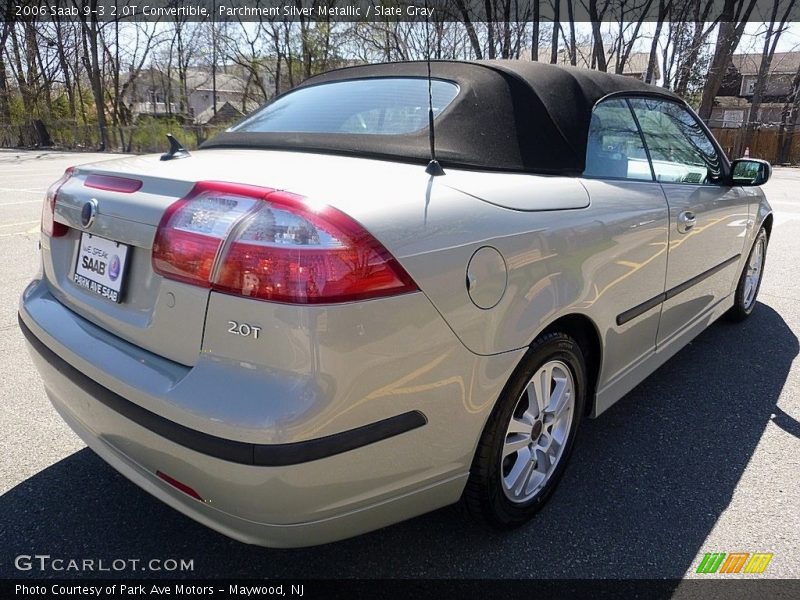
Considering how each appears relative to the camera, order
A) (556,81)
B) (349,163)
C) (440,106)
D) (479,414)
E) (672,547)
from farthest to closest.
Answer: (556,81) < (440,106) < (672,547) < (349,163) < (479,414)

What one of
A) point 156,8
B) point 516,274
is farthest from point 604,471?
point 156,8

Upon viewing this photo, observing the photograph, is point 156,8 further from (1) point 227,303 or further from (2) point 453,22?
(1) point 227,303

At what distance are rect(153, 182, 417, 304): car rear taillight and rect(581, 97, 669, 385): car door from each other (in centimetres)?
101

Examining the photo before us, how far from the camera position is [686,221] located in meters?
2.84

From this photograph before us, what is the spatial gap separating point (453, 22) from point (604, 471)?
24373mm

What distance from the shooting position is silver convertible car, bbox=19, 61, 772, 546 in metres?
1.45

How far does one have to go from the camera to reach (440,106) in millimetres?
2281

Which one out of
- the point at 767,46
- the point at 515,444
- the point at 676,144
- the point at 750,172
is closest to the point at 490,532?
the point at 515,444

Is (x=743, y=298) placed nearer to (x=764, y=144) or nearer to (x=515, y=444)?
(x=515, y=444)

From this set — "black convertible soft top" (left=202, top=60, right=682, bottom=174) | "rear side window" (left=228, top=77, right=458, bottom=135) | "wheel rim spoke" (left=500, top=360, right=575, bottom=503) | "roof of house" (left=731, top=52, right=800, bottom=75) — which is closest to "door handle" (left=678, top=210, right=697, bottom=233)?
"black convertible soft top" (left=202, top=60, right=682, bottom=174)

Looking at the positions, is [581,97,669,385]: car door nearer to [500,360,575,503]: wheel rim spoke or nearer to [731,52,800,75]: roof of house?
[500,360,575,503]: wheel rim spoke

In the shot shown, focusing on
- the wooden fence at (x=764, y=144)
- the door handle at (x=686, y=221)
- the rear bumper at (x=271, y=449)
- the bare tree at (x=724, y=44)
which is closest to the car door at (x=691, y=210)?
the door handle at (x=686, y=221)

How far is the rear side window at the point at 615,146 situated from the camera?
8.09 ft

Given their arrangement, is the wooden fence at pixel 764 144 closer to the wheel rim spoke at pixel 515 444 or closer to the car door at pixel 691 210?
the car door at pixel 691 210
